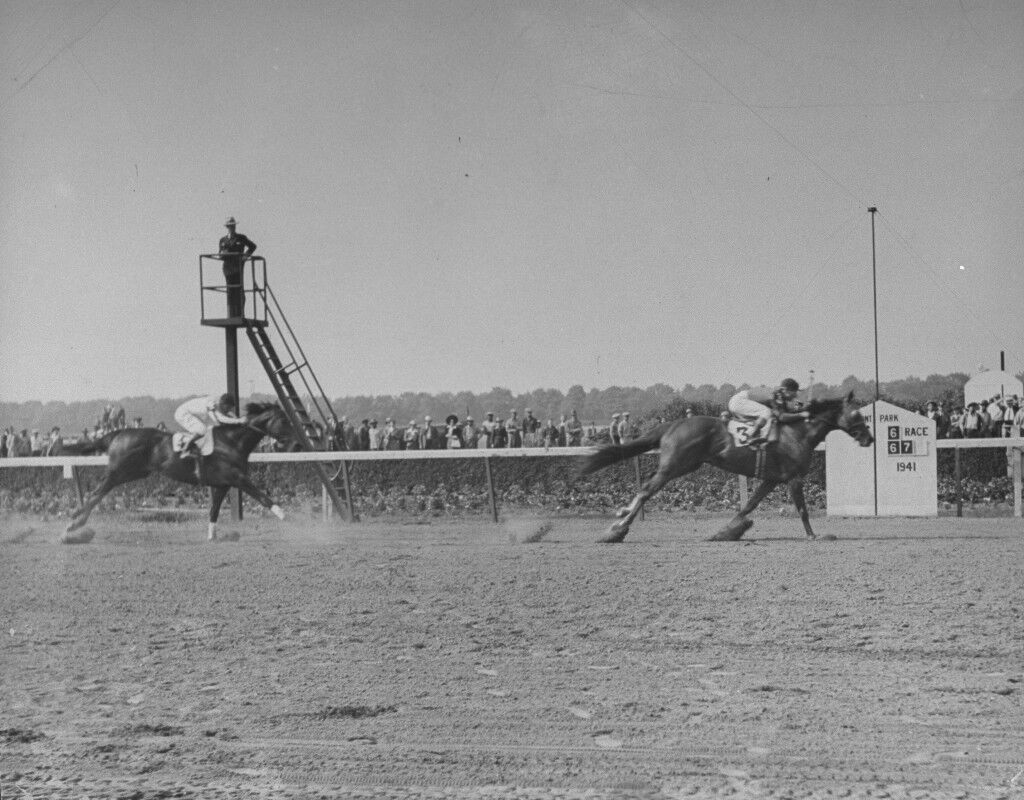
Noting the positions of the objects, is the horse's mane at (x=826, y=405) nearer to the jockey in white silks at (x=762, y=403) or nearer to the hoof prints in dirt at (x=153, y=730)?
the jockey in white silks at (x=762, y=403)

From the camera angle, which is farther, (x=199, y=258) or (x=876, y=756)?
(x=199, y=258)

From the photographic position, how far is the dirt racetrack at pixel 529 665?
3934 millimetres

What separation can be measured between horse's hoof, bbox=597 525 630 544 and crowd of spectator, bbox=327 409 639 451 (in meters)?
0.65

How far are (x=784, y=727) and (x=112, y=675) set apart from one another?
3239 mm

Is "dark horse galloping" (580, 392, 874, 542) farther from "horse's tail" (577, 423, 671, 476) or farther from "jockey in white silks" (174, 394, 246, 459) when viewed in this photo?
"jockey in white silks" (174, 394, 246, 459)

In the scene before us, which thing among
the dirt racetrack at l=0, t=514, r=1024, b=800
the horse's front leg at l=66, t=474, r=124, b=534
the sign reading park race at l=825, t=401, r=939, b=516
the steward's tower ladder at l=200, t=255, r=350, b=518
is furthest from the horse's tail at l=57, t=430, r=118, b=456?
the sign reading park race at l=825, t=401, r=939, b=516

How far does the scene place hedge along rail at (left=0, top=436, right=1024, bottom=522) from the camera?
7.35 m

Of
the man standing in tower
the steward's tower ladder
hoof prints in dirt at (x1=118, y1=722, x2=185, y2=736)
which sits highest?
the man standing in tower

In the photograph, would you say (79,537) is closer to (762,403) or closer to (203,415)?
(203,415)

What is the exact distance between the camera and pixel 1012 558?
6.91 m

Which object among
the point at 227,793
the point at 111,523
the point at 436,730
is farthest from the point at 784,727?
the point at 111,523

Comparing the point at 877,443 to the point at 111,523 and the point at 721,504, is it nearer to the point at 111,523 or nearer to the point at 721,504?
the point at 721,504

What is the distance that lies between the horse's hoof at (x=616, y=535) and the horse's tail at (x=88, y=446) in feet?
13.2

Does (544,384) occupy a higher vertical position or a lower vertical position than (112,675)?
higher
